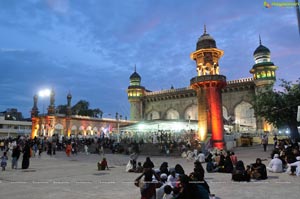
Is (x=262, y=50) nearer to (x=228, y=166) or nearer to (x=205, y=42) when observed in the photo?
(x=205, y=42)

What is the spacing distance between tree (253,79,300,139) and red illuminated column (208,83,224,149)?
5.07 m

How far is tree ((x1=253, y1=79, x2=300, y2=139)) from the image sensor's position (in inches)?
966

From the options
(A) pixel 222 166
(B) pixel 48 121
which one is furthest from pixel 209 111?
(B) pixel 48 121

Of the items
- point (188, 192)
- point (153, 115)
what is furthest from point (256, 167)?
point (153, 115)

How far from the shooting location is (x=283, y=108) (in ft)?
79.2

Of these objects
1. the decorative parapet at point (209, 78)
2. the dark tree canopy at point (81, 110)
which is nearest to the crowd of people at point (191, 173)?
the decorative parapet at point (209, 78)

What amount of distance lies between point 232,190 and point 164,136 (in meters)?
22.8

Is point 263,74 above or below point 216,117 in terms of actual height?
above

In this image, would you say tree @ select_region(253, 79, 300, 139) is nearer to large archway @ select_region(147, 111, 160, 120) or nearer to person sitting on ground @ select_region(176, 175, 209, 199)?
person sitting on ground @ select_region(176, 175, 209, 199)

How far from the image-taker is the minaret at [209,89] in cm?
3027

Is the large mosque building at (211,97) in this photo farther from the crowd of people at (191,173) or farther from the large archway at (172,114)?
the crowd of people at (191,173)

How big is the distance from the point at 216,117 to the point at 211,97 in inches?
95.7

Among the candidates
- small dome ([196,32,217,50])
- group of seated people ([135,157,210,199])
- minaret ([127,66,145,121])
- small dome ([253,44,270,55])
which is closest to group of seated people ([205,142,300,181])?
group of seated people ([135,157,210,199])

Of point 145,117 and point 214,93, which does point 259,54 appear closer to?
point 214,93
